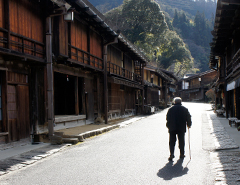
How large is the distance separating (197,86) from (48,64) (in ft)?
198

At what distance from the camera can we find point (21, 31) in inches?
403

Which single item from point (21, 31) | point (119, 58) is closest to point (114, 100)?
point (119, 58)

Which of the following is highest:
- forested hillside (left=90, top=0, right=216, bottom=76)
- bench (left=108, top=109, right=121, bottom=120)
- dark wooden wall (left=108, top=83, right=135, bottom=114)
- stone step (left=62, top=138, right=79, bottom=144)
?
forested hillside (left=90, top=0, right=216, bottom=76)

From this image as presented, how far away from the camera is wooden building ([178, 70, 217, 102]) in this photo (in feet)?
209

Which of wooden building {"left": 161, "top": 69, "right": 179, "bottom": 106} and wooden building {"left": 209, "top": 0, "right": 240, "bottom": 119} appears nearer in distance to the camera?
wooden building {"left": 209, "top": 0, "right": 240, "bottom": 119}

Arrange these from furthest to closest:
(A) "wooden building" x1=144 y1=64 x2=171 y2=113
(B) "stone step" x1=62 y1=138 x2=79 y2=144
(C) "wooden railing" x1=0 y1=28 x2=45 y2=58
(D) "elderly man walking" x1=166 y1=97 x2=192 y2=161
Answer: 1. (A) "wooden building" x1=144 y1=64 x2=171 y2=113
2. (B) "stone step" x1=62 y1=138 x2=79 y2=144
3. (C) "wooden railing" x1=0 y1=28 x2=45 y2=58
4. (D) "elderly man walking" x1=166 y1=97 x2=192 y2=161

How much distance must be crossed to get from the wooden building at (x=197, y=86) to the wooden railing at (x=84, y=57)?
4519 cm

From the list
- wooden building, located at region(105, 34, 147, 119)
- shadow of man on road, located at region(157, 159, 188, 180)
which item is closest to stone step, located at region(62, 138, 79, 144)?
shadow of man on road, located at region(157, 159, 188, 180)

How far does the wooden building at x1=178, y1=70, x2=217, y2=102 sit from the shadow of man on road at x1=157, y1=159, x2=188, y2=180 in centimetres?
5465

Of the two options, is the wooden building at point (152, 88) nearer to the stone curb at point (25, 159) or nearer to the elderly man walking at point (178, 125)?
the stone curb at point (25, 159)

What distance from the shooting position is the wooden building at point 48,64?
9.61 meters

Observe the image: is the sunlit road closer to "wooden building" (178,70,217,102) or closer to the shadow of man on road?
the shadow of man on road

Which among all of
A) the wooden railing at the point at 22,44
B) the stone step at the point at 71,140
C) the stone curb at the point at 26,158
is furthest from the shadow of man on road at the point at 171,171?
the wooden railing at the point at 22,44

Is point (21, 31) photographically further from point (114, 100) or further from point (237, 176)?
point (114, 100)
